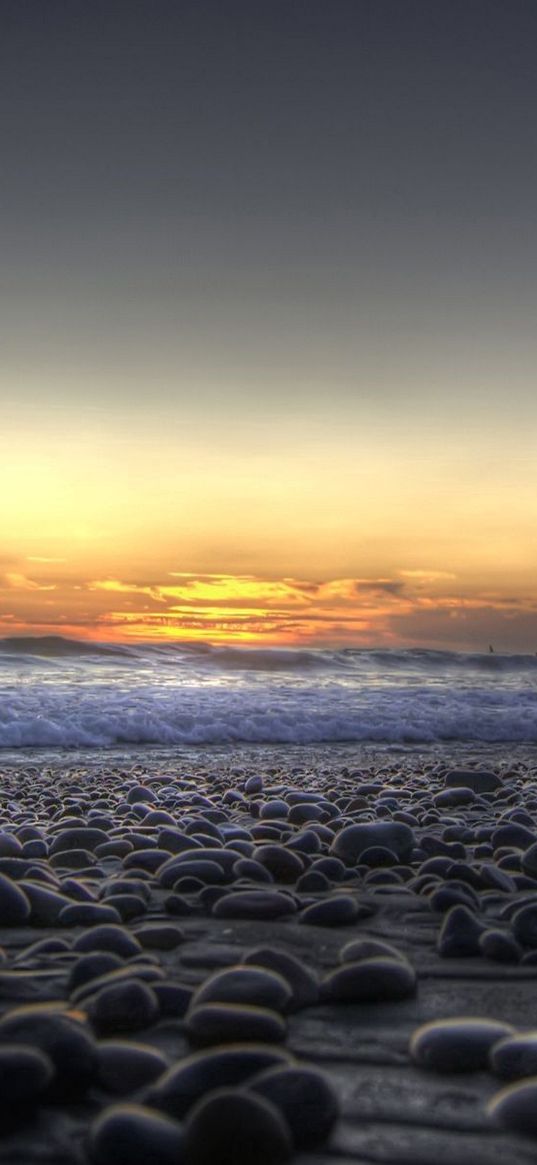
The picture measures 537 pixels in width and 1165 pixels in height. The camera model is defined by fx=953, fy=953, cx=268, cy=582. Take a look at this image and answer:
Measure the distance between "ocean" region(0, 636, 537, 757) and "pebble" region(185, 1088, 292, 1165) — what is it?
1085 centimetres

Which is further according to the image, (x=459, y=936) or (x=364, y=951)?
(x=459, y=936)

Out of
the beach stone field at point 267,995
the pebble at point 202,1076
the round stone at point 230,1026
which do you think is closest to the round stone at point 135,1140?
the beach stone field at point 267,995

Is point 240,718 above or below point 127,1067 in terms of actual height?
below

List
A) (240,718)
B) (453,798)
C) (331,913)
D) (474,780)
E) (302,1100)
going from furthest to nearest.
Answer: (240,718) < (474,780) < (453,798) < (331,913) < (302,1100)

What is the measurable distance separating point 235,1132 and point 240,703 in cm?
1390

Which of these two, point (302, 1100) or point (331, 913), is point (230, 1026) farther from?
point (331, 913)

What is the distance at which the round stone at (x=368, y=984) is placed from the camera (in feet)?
7.64

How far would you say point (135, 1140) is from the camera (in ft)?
4.92

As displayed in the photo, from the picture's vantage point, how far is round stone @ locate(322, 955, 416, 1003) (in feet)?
7.64

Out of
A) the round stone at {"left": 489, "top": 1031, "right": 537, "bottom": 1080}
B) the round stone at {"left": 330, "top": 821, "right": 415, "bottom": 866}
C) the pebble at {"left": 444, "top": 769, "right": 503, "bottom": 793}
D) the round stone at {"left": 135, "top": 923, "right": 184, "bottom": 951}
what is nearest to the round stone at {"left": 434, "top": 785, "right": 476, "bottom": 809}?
the pebble at {"left": 444, "top": 769, "right": 503, "bottom": 793}

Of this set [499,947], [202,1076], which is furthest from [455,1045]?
[499,947]

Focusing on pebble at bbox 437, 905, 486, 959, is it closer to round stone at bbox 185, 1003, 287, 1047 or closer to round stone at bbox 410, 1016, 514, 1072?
round stone at bbox 410, 1016, 514, 1072

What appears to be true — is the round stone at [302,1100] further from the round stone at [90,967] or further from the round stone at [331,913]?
the round stone at [331,913]

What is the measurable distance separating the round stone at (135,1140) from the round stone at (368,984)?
85 cm
